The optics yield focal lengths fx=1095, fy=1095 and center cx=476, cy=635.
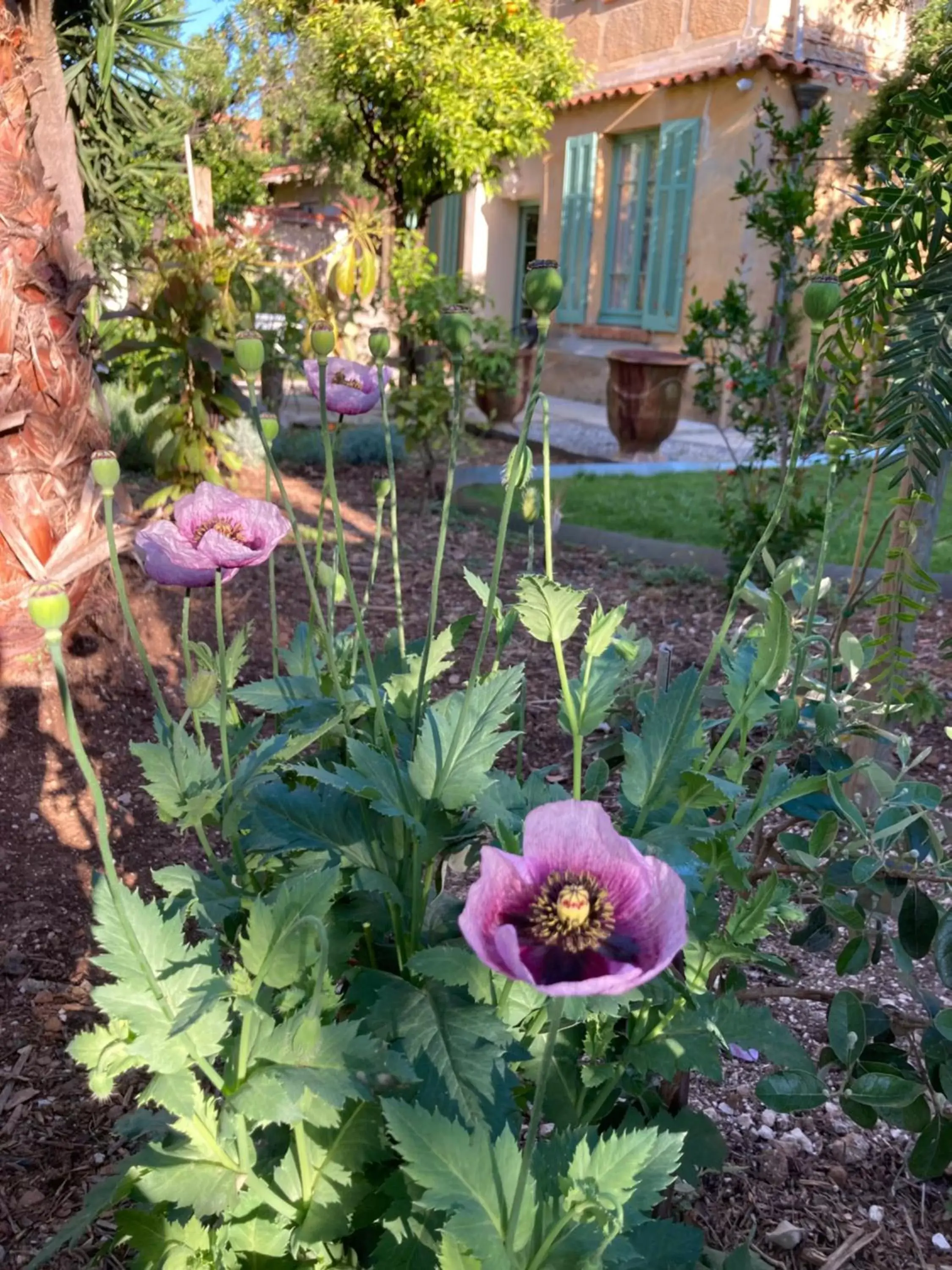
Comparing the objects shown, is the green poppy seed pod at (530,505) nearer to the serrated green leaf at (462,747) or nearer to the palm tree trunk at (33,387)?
the serrated green leaf at (462,747)

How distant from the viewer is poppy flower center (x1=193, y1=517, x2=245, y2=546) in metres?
1.35

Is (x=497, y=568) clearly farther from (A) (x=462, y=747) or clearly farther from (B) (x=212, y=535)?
(B) (x=212, y=535)

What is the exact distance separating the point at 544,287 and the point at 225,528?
0.49 metres

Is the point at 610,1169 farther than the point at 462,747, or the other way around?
the point at 462,747

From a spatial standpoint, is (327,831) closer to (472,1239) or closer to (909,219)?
(472,1239)

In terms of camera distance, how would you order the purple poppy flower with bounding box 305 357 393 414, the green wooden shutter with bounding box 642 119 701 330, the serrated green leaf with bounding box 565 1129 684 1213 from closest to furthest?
the serrated green leaf with bounding box 565 1129 684 1213 < the purple poppy flower with bounding box 305 357 393 414 < the green wooden shutter with bounding box 642 119 701 330

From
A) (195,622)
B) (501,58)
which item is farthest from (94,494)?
(501,58)

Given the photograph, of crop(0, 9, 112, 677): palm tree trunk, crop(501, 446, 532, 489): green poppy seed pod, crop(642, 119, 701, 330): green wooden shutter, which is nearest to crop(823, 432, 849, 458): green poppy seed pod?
crop(501, 446, 532, 489): green poppy seed pod

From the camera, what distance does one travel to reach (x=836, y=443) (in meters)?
1.59

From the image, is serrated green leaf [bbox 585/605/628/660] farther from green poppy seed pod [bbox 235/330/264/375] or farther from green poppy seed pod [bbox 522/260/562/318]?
green poppy seed pod [bbox 235/330/264/375]

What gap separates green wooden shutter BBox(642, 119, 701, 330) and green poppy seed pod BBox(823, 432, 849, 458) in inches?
389

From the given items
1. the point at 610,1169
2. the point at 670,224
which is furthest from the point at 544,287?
the point at 670,224

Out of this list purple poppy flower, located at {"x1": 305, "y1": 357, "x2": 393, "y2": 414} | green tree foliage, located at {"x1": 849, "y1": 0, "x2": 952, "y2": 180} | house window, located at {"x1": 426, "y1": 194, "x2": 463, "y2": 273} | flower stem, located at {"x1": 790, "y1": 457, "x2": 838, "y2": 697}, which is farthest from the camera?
house window, located at {"x1": 426, "y1": 194, "x2": 463, "y2": 273}

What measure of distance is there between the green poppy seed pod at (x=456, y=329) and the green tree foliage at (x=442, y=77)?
8.96 meters
